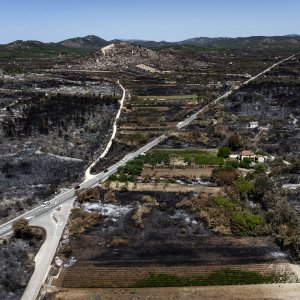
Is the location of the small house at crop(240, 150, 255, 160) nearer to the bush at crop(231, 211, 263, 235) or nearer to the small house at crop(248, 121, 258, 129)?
the bush at crop(231, 211, 263, 235)

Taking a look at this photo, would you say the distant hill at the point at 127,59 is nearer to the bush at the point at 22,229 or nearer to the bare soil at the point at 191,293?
the bush at the point at 22,229

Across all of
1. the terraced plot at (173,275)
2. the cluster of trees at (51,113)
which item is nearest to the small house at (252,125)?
the cluster of trees at (51,113)

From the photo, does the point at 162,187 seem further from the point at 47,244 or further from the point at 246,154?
the point at 47,244

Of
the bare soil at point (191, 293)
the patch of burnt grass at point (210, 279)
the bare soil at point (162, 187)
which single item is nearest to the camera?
the bare soil at point (191, 293)

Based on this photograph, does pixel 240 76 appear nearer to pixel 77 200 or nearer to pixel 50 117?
pixel 50 117

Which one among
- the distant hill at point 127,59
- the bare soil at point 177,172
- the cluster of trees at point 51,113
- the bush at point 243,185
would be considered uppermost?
the distant hill at point 127,59

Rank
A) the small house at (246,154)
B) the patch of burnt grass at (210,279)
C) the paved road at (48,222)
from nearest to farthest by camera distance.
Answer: the patch of burnt grass at (210,279)
the paved road at (48,222)
the small house at (246,154)

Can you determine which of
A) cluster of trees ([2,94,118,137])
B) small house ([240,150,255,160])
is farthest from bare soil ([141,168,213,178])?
cluster of trees ([2,94,118,137])

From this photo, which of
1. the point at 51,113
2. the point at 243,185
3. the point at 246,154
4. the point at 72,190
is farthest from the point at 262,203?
the point at 51,113
